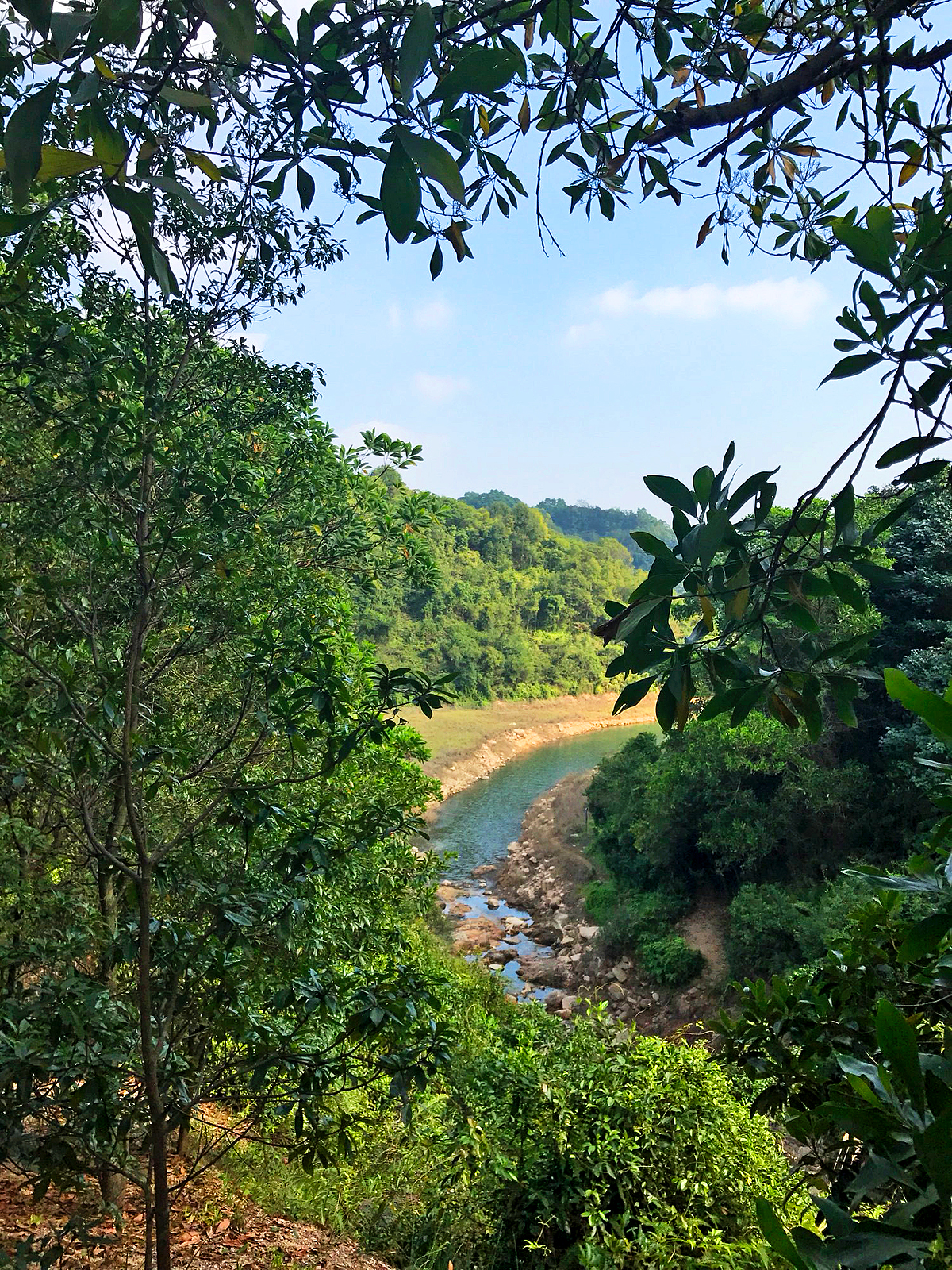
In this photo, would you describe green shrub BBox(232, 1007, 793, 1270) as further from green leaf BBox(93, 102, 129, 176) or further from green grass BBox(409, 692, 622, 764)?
green grass BBox(409, 692, 622, 764)

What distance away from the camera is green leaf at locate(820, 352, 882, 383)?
2.51 feet

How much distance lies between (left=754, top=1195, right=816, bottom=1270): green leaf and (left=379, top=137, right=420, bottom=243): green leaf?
2.14 feet

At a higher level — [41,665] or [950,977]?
[41,665]

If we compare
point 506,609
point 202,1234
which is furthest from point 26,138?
point 506,609

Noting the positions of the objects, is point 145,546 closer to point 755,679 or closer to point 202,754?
point 202,754

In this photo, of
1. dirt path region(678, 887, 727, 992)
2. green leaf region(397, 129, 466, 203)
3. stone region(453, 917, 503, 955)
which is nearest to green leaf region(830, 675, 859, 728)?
green leaf region(397, 129, 466, 203)

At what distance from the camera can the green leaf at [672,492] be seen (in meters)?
0.77

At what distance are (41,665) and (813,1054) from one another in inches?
62.4

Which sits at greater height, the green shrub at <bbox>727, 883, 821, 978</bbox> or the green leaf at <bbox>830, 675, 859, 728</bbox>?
the green leaf at <bbox>830, 675, 859, 728</bbox>

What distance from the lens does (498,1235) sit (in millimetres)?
2578

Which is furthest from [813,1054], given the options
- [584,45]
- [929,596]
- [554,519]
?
[554,519]

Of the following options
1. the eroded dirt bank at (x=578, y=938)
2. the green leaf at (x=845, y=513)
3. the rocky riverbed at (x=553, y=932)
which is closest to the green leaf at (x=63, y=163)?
the green leaf at (x=845, y=513)

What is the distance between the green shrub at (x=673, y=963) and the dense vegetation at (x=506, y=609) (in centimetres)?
1299

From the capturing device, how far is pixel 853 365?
773mm
